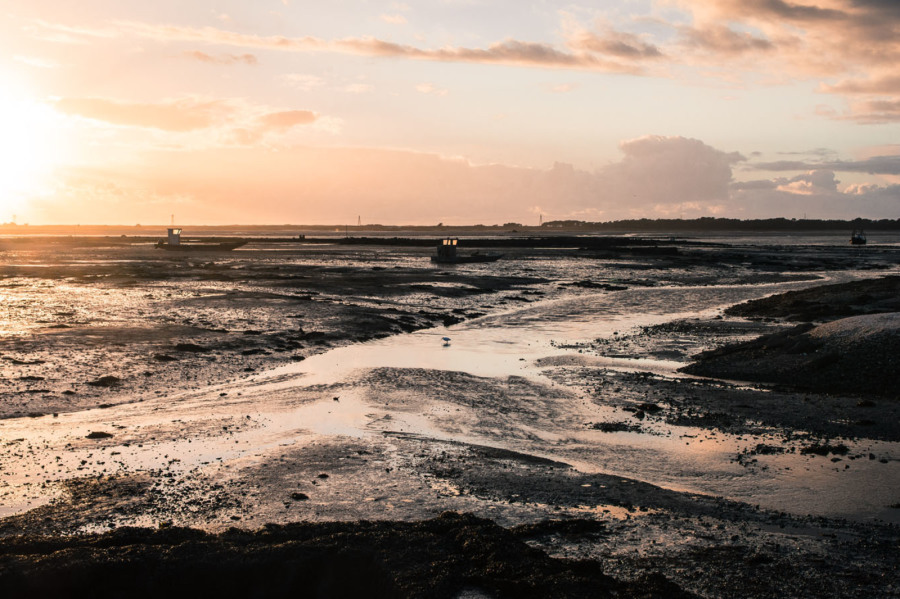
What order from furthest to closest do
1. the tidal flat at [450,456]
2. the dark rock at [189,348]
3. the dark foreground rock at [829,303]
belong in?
1. the dark foreground rock at [829,303]
2. the dark rock at [189,348]
3. the tidal flat at [450,456]

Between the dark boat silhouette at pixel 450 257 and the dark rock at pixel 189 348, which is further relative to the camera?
the dark boat silhouette at pixel 450 257

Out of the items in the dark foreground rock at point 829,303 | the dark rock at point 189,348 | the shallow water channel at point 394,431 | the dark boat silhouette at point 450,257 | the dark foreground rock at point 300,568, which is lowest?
the shallow water channel at point 394,431

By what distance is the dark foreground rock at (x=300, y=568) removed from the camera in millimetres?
6180

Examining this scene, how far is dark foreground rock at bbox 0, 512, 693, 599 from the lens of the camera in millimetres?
6180

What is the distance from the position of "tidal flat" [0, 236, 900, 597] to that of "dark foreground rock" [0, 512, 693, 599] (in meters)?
0.02

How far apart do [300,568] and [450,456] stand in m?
4.68

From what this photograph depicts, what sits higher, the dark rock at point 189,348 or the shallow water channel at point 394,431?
the dark rock at point 189,348

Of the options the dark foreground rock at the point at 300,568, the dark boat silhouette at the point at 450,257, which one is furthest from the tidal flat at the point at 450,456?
the dark boat silhouette at the point at 450,257

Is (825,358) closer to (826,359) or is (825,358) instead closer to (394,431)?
(826,359)

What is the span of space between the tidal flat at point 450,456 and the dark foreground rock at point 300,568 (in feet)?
0.08

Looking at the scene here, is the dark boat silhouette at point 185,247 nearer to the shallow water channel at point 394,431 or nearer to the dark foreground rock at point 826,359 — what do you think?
the shallow water channel at point 394,431

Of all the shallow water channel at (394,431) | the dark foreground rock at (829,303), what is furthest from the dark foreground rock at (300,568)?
the dark foreground rock at (829,303)

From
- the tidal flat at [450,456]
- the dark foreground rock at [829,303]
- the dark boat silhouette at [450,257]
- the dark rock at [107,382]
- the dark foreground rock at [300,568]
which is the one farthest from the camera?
the dark boat silhouette at [450,257]

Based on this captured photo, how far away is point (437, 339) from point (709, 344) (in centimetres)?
911
